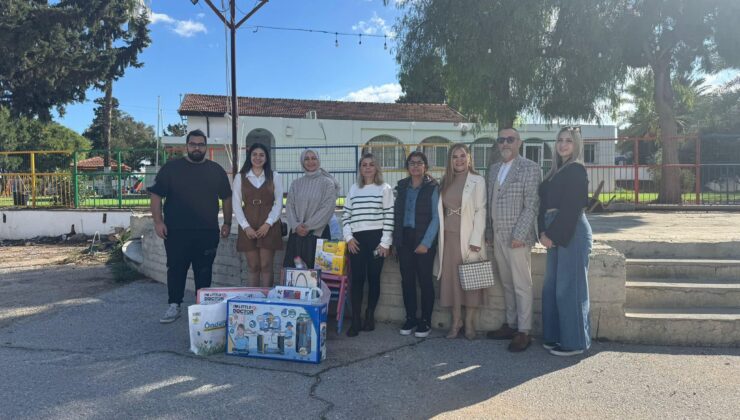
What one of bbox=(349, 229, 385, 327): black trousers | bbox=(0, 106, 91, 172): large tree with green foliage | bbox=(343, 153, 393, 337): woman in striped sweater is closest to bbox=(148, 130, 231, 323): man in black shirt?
bbox=(343, 153, 393, 337): woman in striped sweater

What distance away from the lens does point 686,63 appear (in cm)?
1589

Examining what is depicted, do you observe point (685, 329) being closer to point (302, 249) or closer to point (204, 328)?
→ point (302, 249)

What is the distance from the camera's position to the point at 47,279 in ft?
26.1

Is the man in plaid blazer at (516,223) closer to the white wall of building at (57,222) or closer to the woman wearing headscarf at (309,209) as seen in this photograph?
the woman wearing headscarf at (309,209)

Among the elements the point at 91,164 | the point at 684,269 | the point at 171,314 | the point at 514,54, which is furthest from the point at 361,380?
the point at 91,164

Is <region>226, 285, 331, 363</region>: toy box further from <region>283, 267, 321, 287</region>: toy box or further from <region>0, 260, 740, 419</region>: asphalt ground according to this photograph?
<region>283, 267, 321, 287</region>: toy box

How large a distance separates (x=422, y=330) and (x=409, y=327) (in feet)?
0.47

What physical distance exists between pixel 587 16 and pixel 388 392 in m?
12.0

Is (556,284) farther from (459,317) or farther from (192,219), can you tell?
(192,219)

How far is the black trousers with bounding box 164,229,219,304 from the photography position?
5.20m

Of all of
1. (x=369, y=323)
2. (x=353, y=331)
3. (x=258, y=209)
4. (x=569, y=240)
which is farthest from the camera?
(x=258, y=209)

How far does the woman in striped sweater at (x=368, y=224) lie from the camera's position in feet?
15.4

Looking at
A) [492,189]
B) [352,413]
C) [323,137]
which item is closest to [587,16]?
[492,189]

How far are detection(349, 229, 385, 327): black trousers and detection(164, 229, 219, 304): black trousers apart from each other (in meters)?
1.63
